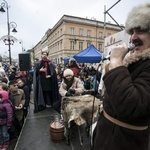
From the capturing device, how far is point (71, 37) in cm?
3222

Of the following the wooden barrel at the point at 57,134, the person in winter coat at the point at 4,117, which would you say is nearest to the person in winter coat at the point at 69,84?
the wooden barrel at the point at 57,134

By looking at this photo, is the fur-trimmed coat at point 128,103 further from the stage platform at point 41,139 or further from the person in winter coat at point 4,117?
the person in winter coat at point 4,117

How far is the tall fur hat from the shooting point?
87 cm

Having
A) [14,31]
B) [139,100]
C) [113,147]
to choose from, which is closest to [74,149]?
[113,147]

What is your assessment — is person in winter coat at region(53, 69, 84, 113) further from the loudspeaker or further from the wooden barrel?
the loudspeaker

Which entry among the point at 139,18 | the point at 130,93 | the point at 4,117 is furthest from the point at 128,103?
the point at 4,117

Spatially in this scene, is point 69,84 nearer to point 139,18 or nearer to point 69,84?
point 69,84

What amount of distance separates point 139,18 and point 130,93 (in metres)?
0.53

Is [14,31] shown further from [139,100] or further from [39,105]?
[139,100]

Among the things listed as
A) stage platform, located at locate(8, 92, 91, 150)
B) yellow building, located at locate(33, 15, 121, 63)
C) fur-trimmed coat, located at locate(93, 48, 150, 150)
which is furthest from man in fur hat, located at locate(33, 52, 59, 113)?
yellow building, located at locate(33, 15, 121, 63)

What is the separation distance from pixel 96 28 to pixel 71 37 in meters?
7.45

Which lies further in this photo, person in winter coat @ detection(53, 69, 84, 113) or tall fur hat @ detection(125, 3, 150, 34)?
person in winter coat @ detection(53, 69, 84, 113)

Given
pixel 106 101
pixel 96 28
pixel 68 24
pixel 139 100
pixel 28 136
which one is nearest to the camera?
pixel 139 100

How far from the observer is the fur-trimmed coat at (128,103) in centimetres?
73
